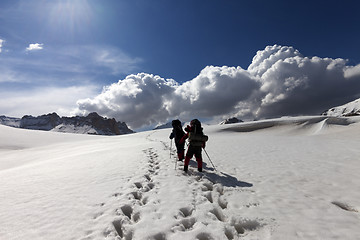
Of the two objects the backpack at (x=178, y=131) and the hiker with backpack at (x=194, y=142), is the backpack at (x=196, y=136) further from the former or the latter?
the backpack at (x=178, y=131)

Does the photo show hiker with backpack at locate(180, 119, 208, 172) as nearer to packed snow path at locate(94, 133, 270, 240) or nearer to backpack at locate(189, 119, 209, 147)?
backpack at locate(189, 119, 209, 147)

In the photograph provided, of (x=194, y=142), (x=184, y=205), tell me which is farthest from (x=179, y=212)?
(x=194, y=142)

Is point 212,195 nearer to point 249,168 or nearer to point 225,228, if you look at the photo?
point 225,228

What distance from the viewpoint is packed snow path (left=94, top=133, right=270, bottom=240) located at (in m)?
3.82

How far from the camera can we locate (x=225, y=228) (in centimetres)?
398

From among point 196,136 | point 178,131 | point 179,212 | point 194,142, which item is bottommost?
point 179,212

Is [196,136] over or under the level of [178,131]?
under

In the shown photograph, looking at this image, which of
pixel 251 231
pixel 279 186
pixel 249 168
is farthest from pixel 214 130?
pixel 251 231

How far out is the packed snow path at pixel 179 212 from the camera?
382 cm

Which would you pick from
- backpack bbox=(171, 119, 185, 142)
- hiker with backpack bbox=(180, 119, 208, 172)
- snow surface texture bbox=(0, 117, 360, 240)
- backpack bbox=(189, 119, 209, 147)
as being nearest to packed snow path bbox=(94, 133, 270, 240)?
snow surface texture bbox=(0, 117, 360, 240)

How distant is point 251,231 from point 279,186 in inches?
135

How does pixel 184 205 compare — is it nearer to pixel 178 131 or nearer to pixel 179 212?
pixel 179 212

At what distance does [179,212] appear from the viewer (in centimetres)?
468

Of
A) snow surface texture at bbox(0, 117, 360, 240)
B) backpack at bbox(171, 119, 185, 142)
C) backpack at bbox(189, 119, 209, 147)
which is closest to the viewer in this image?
snow surface texture at bbox(0, 117, 360, 240)
